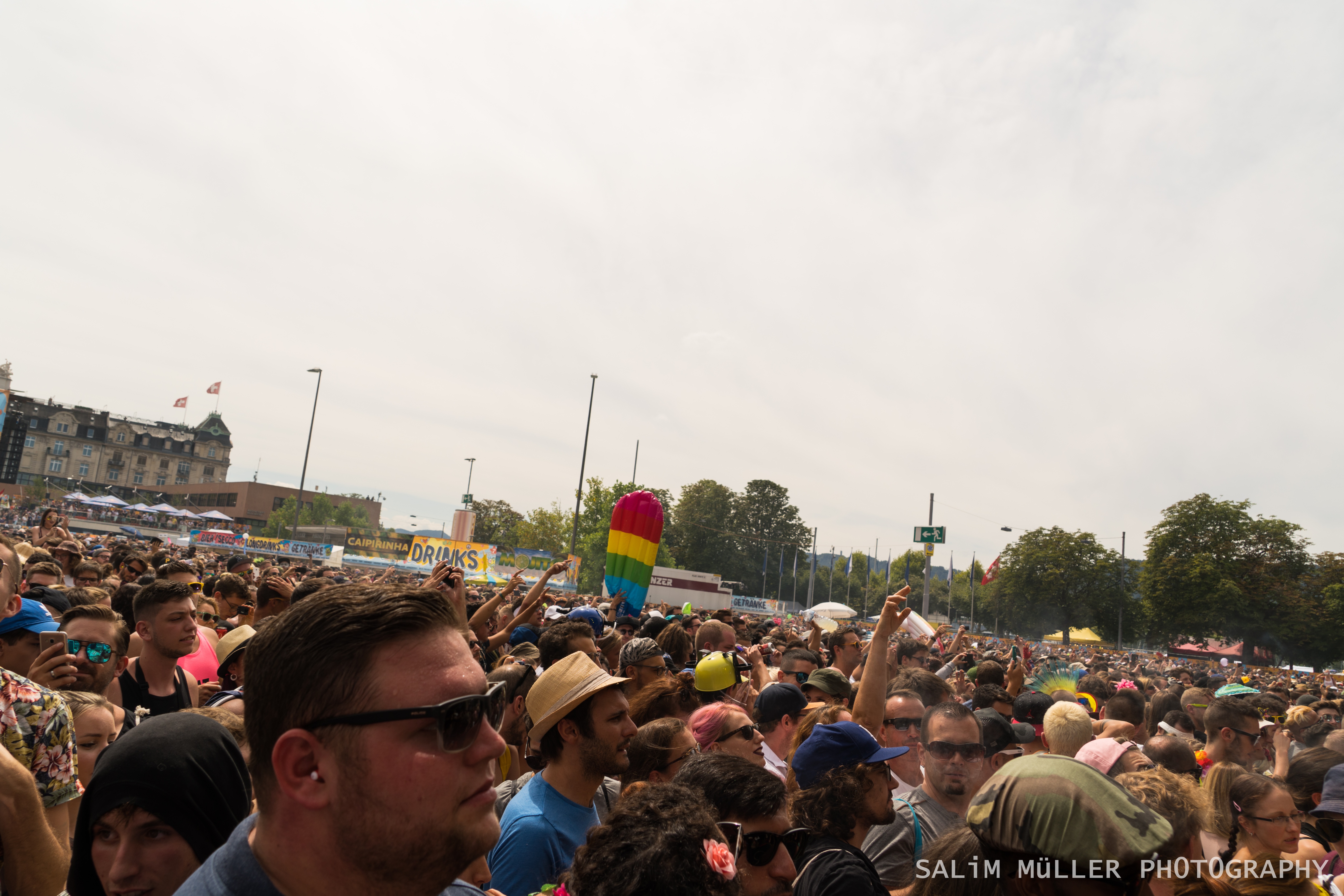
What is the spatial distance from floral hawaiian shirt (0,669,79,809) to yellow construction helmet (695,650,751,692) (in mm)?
4206

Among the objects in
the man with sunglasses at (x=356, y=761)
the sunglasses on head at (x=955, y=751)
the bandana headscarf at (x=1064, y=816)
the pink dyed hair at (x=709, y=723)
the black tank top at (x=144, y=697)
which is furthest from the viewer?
the black tank top at (x=144, y=697)

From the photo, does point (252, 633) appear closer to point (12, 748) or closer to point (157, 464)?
point (12, 748)

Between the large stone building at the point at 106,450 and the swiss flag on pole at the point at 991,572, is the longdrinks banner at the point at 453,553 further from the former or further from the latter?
the large stone building at the point at 106,450

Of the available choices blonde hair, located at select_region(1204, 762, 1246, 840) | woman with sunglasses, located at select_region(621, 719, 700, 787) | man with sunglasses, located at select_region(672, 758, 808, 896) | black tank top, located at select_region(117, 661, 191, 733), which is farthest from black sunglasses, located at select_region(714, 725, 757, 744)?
black tank top, located at select_region(117, 661, 191, 733)

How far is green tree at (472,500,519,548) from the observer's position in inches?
3716

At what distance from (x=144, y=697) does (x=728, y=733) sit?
11.8ft

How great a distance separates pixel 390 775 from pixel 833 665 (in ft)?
27.4

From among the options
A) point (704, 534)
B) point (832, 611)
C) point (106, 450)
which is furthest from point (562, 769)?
point (106, 450)

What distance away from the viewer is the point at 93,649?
3.89 meters

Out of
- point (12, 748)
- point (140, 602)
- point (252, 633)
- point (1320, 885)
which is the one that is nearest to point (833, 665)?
point (1320, 885)

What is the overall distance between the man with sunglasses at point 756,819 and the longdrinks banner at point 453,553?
103 feet

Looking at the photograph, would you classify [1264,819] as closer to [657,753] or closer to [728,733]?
[728,733]

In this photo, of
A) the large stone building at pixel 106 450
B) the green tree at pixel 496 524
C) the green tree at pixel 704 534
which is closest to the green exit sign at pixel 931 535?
the green tree at pixel 704 534

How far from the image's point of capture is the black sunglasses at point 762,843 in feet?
8.25
